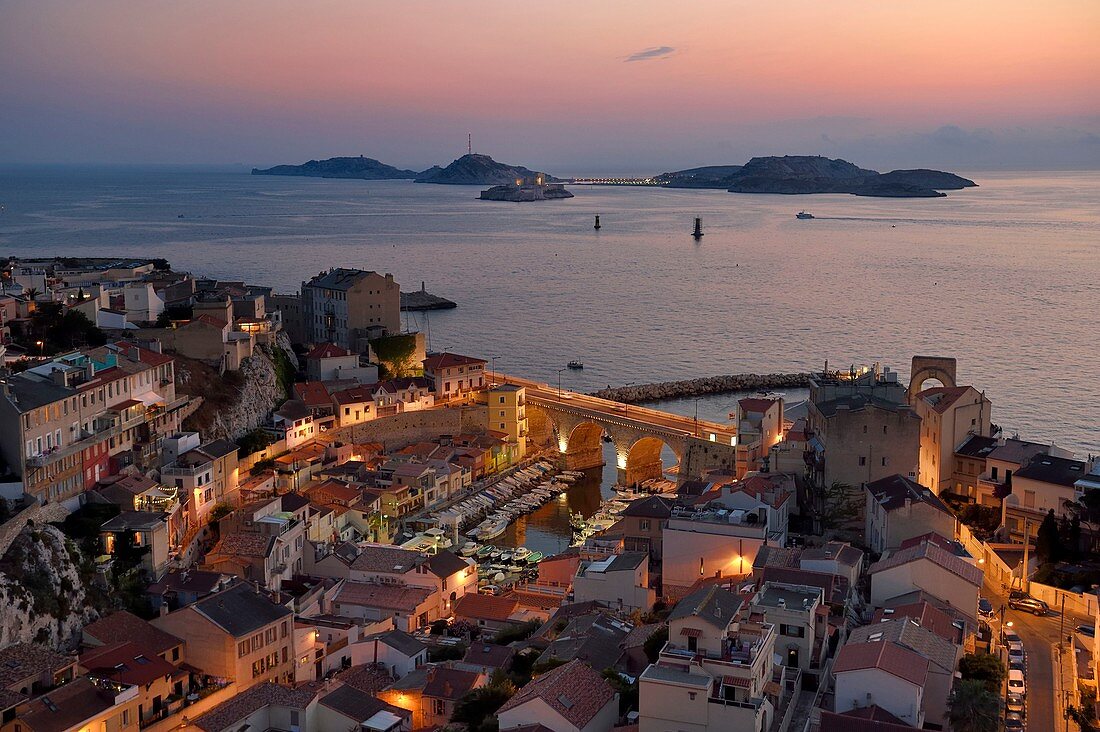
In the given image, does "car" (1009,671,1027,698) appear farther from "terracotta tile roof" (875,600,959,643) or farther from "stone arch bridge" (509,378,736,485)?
"stone arch bridge" (509,378,736,485)

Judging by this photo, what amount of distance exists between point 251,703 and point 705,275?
168ft

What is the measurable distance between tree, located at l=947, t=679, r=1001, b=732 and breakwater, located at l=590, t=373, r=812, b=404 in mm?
20740

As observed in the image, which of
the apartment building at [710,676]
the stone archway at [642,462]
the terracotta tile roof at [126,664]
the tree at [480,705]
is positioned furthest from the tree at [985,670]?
the stone archway at [642,462]

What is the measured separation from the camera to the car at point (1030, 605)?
13688 mm

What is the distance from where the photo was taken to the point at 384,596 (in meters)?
15.8

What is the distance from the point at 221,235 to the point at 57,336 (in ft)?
203

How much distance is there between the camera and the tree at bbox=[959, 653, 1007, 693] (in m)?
10.8

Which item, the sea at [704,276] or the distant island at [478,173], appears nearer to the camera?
the sea at [704,276]

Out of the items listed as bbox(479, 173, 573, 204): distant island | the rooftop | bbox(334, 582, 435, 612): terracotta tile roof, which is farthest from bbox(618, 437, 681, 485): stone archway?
bbox(479, 173, 573, 204): distant island

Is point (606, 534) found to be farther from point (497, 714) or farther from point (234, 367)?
point (234, 367)

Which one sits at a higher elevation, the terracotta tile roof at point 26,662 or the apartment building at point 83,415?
the apartment building at point 83,415

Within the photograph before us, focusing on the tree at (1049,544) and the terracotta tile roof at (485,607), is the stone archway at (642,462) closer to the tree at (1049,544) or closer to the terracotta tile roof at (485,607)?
the terracotta tile roof at (485,607)

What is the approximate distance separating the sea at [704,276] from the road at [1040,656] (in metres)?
13.4

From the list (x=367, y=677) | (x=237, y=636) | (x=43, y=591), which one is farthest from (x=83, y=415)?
(x=367, y=677)
